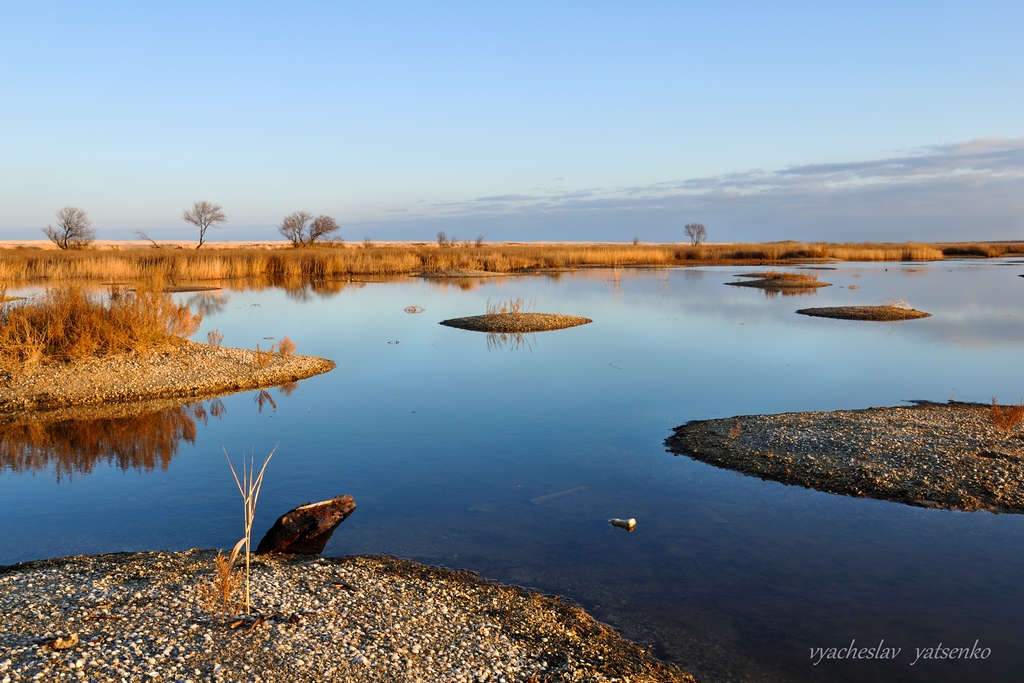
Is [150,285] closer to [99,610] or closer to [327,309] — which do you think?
[327,309]

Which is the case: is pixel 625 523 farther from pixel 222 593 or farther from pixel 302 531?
pixel 222 593

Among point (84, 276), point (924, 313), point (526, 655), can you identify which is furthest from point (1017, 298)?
point (84, 276)

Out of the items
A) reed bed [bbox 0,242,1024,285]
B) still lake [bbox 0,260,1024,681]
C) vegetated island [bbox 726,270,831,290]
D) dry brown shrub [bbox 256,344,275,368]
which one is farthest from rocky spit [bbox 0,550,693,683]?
vegetated island [bbox 726,270,831,290]

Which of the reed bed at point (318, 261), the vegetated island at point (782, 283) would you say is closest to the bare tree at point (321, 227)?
the reed bed at point (318, 261)

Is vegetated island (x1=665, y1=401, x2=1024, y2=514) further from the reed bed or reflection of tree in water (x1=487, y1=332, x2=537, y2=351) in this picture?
the reed bed

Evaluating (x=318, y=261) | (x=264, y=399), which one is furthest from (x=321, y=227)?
Result: (x=264, y=399)

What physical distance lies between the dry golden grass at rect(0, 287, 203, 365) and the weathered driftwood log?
30.8 feet

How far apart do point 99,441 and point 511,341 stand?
11.6 metres

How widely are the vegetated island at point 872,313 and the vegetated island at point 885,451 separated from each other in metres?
13.3

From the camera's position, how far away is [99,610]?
4816 millimetres

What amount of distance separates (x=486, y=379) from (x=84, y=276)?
29.3 meters

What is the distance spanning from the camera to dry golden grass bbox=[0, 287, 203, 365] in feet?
43.7

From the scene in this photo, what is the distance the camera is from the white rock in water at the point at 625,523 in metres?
7.07

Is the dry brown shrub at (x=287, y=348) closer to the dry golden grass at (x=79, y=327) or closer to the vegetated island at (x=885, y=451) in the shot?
the dry golden grass at (x=79, y=327)
